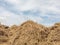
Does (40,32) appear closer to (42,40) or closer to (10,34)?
(42,40)

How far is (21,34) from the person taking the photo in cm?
2831

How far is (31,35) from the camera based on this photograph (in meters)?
27.7

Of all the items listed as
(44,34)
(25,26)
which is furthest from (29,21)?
(44,34)

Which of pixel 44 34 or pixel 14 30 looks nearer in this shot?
pixel 44 34

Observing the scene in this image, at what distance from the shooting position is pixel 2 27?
30.4m

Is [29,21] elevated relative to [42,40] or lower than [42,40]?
elevated

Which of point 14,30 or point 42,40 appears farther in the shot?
point 14,30

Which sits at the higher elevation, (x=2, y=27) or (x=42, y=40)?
(x=2, y=27)

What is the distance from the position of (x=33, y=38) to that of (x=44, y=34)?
1.54 metres

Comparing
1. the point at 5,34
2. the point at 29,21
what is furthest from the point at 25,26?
the point at 5,34

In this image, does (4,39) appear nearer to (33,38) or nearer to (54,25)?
(33,38)

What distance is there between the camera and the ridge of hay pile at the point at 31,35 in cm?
2694

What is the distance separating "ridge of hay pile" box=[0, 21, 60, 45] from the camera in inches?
1061

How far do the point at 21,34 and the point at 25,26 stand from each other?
1371mm
